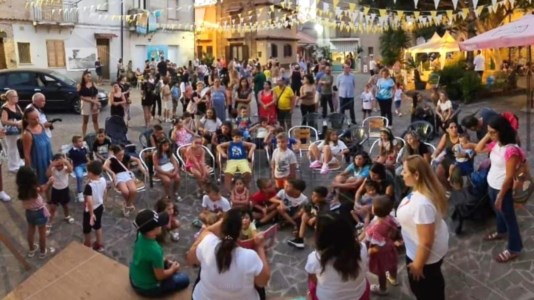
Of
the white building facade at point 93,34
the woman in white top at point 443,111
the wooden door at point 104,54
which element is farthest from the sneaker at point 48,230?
the wooden door at point 104,54

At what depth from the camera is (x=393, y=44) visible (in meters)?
25.9

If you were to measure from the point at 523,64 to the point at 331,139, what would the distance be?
18.9 m

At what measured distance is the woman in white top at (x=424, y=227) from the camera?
341cm

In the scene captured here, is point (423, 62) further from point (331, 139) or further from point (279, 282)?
point (279, 282)

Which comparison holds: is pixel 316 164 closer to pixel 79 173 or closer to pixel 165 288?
pixel 79 173

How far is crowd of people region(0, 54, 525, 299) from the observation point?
10.8ft

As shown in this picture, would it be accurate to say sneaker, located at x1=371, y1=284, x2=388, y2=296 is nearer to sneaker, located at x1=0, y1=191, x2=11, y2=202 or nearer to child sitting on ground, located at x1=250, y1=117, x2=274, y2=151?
child sitting on ground, located at x1=250, y1=117, x2=274, y2=151

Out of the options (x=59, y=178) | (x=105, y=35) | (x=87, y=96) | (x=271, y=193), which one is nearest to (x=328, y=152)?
(x=271, y=193)

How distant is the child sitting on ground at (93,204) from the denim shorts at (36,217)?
0.45 m

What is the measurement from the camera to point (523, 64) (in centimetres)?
2291

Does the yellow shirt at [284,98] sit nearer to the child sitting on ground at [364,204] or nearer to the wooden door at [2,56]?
the child sitting on ground at [364,204]

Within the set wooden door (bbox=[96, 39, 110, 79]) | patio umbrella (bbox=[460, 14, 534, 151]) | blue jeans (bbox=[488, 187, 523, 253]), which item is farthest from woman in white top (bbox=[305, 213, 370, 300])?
wooden door (bbox=[96, 39, 110, 79])

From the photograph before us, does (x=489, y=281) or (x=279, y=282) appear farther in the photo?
(x=279, y=282)

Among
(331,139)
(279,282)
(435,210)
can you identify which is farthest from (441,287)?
(331,139)
